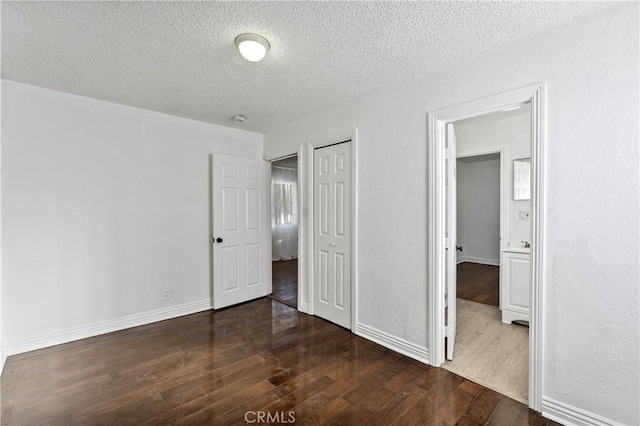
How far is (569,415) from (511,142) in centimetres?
309

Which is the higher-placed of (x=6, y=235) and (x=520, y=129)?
(x=520, y=129)

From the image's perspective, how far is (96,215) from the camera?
10.3ft

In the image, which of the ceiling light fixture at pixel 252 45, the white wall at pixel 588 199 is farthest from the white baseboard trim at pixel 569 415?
the ceiling light fixture at pixel 252 45

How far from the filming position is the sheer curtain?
7422 mm

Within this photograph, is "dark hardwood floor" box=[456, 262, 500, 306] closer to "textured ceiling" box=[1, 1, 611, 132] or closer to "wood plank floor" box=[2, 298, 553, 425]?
"wood plank floor" box=[2, 298, 553, 425]

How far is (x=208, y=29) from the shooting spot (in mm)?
1883

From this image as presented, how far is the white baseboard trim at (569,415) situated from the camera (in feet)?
5.63

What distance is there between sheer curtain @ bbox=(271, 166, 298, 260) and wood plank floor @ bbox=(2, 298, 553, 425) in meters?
4.36

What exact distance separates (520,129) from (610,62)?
87.1 inches

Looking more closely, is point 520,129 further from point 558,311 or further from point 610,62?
point 558,311

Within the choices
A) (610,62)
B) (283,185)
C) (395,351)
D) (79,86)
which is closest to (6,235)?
(79,86)

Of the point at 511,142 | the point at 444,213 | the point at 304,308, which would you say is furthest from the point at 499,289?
the point at 304,308

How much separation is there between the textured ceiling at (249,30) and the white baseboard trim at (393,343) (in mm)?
2361

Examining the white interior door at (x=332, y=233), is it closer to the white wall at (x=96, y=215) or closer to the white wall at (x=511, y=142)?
the white wall at (x=96, y=215)
